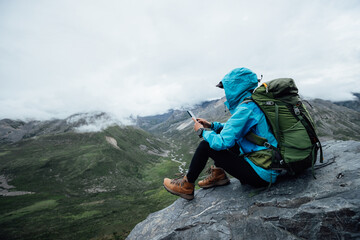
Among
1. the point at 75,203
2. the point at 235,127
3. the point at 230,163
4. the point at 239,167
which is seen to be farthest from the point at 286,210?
the point at 75,203

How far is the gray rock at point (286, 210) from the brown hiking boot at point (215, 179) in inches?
14.6

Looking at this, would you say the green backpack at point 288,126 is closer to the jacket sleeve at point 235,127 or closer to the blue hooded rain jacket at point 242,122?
the blue hooded rain jacket at point 242,122

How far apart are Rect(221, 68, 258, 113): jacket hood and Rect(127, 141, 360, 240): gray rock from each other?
380 cm

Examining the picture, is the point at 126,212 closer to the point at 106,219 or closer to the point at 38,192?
the point at 106,219

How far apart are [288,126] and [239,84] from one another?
2184 millimetres

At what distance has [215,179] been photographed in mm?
8961

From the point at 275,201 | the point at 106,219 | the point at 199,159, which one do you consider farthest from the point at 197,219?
the point at 106,219

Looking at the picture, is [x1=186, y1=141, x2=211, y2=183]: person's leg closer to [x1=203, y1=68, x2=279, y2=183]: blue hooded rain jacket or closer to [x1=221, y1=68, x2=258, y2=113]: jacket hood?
[x1=203, y1=68, x2=279, y2=183]: blue hooded rain jacket

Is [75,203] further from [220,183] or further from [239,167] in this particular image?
[239,167]

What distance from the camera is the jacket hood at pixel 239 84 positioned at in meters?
6.39

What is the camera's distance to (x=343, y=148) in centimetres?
780

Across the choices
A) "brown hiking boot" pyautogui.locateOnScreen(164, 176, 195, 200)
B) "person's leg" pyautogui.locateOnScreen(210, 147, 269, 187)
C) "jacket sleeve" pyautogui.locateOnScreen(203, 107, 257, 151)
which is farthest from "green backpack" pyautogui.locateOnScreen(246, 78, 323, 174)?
"brown hiking boot" pyautogui.locateOnScreen(164, 176, 195, 200)

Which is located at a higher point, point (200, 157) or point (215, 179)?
point (200, 157)

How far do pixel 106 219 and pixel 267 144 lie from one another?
110 m
